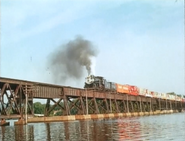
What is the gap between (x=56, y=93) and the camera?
58.0 m

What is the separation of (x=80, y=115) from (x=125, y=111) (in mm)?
30998

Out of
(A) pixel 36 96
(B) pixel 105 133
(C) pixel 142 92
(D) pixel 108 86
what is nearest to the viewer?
(B) pixel 105 133

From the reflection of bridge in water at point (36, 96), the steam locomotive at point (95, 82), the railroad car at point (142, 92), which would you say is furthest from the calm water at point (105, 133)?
the railroad car at point (142, 92)

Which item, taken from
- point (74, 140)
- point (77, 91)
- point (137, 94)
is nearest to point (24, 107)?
point (77, 91)

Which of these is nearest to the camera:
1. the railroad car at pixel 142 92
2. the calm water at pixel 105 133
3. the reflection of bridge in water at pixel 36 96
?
the calm water at pixel 105 133

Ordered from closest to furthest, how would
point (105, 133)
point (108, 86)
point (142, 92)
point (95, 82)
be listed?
point (105, 133) < point (95, 82) < point (108, 86) < point (142, 92)

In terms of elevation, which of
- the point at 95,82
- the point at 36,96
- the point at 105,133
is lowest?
the point at 105,133

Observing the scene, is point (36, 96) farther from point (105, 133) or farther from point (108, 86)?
point (108, 86)

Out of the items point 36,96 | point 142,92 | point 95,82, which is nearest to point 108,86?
point 95,82

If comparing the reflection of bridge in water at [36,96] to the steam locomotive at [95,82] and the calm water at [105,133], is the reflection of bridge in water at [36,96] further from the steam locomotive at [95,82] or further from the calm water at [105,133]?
the calm water at [105,133]

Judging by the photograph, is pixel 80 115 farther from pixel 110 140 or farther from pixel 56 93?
pixel 110 140

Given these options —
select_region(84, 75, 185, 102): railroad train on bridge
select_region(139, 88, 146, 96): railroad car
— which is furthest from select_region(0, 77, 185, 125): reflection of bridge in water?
select_region(139, 88, 146, 96): railroad car

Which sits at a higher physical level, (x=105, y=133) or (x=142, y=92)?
(x=142, y=92)

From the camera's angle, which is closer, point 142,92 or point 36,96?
point 36,96
